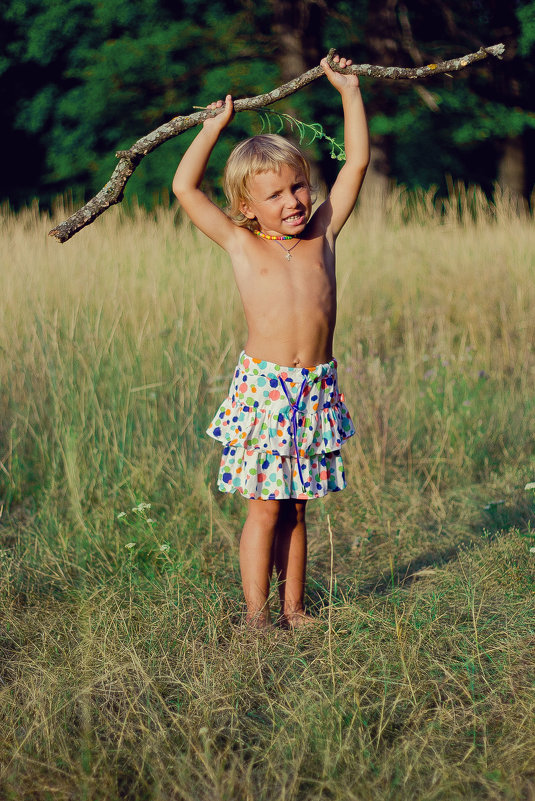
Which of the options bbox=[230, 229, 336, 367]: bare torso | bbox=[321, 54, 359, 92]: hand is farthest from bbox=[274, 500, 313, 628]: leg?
bbox=[321, 54, 359, 92]: hand

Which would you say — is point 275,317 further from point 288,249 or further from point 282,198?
point 282,198

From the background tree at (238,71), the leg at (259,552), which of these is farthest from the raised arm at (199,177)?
the background tree at (238,71)

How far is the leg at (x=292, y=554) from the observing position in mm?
2580

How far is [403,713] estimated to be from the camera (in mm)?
2041

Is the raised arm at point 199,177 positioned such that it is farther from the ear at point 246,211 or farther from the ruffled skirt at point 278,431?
the ruffled skirt at point 278,431

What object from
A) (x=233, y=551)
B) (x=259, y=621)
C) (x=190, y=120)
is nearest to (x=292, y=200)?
(x=190, y=120)

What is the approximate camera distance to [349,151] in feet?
8.07

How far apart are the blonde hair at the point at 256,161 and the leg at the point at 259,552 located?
0.83m

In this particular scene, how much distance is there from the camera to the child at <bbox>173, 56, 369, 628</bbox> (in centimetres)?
240

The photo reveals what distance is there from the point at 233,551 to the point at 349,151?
57.4 inches

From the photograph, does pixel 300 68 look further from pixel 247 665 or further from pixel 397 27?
pixel 247 665

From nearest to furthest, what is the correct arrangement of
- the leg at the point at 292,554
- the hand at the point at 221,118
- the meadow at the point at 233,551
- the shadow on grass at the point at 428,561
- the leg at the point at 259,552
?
the meadow at the point at 233,551
the hand at the point at 221,118
the leg at the point at 259,552
the leg at the point at 292,554
the shadow on grass at the point at 428,561

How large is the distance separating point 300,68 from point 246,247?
468 inches

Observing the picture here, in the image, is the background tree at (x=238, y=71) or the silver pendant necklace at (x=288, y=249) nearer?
the silver pendant necklace at (x=288, y=249)
